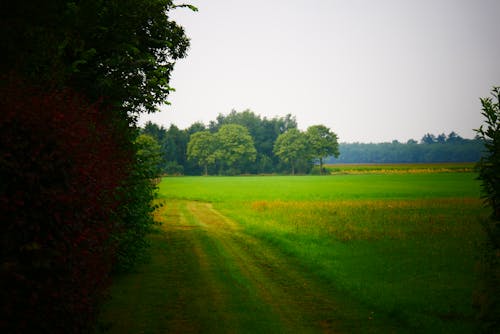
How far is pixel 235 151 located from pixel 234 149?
0.97 meters

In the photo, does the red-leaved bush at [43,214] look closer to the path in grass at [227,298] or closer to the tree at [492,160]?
the path in grass at [227,298]

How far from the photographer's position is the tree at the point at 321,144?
135125 millimetres

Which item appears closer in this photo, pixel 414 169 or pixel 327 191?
pixel 327 191

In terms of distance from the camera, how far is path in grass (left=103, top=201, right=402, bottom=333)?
7.55 metres

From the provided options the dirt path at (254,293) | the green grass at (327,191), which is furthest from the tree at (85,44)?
the green grass at (327,191)

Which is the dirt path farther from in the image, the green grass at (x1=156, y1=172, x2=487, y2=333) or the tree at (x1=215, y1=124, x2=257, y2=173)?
the tree at (x1=215, y1=124, x2=257, y2=173)

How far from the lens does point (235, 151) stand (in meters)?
134

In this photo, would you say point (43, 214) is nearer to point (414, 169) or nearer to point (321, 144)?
point (414, 169)

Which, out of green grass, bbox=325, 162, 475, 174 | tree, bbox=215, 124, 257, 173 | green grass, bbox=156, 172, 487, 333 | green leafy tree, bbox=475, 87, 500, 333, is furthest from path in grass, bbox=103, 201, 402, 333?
tree, bbox=215, 124, 257, 173

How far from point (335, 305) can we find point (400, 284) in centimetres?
262

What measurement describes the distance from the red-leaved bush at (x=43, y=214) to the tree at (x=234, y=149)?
126605 millimetres

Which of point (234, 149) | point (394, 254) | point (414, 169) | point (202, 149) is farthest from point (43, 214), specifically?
point (202, 149)

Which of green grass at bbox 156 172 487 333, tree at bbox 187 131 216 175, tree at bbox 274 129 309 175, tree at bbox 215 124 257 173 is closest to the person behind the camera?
green grass at bbox 156 172 487 333

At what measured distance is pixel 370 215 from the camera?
2491 centimetres
